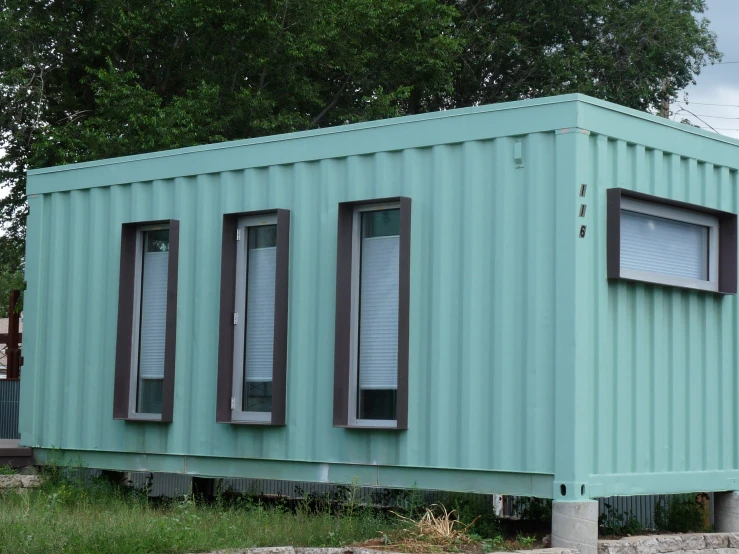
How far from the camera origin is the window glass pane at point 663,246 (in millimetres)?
9508

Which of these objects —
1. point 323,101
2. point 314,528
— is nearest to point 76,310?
point 314,528

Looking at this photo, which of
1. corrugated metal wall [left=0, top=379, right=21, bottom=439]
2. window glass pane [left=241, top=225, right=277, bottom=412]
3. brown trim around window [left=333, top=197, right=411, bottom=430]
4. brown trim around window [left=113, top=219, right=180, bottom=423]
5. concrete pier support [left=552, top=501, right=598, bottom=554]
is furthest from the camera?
corrugated metal wall [left=0, top=379, right=21, bottom=439]

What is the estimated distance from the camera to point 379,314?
32.8 feet

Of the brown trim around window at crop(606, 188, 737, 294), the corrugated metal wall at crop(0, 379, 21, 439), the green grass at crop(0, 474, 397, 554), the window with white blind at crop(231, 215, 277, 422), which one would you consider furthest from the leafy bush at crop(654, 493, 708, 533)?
the corrugated metal wall at crop(0, 379, 21, 439)

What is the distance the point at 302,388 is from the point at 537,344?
237cm

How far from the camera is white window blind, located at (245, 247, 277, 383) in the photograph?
10672 mm

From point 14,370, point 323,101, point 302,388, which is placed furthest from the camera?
point 323,101

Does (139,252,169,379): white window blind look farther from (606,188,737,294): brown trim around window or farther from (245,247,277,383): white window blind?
(606,188,737,294): brown trim around window

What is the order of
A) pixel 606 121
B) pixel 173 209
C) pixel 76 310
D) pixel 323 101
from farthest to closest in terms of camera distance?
1. pixel 323 101
2. pixel 76 310
3. pixel 173 209
4. pixel 606 121

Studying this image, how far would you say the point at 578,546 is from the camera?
8461mm

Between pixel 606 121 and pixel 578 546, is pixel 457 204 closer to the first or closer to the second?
pixel 606 121

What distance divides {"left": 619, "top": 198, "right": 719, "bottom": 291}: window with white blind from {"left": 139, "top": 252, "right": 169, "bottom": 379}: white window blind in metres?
4.65

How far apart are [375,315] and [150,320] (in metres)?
2.78

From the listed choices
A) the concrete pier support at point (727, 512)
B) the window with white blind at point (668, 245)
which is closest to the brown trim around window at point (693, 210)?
the window with white blind at point (668, 245)
